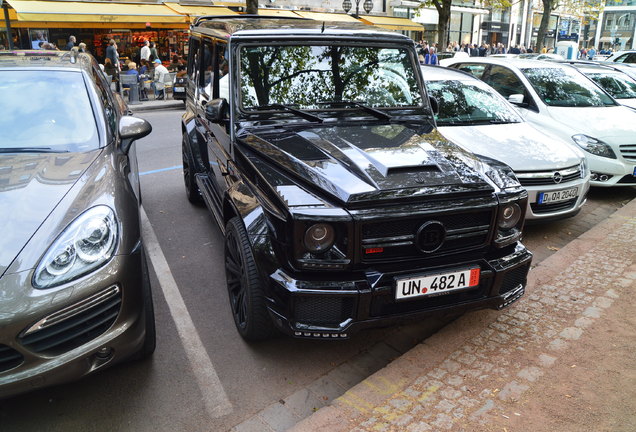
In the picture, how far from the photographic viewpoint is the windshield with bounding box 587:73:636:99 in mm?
10562

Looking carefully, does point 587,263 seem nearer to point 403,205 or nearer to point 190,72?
point 403,205

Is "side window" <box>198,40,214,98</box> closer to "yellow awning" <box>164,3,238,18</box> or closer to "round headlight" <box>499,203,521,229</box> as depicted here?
"round headlight" <box>499,203,521,229</box>

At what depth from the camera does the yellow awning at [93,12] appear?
54.5 ft

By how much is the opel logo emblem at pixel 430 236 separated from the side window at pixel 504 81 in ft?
18.9

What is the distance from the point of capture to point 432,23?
3819cm

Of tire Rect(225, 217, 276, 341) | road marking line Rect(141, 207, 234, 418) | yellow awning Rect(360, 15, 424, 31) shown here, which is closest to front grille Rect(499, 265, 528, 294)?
tire Rect(225, 217, 276, 341)

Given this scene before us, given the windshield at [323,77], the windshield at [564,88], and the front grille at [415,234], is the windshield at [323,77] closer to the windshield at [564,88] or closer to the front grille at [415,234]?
the front grille at [415,234]

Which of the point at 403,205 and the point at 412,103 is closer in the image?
the point at 403,205

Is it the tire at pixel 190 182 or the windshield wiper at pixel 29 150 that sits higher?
the windshield wiper at pixel 29 150

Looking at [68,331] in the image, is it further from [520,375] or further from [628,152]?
[628,152]

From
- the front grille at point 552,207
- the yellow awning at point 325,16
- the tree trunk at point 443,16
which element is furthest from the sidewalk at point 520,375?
the yellow awning at point 325,16

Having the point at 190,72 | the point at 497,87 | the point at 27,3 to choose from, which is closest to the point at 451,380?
the point at 190,72

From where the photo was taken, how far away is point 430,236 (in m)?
3.13

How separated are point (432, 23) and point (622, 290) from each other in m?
37.1
